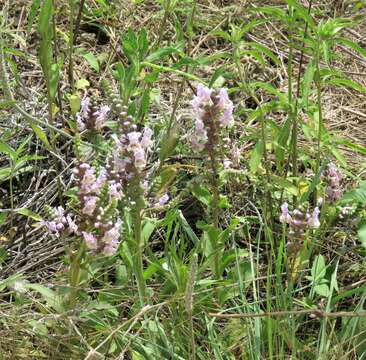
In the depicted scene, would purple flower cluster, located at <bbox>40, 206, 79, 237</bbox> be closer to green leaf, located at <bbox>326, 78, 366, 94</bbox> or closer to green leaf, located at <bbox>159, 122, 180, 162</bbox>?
green leaf, located at <bbox>159, 122, 180, 162</bbox>

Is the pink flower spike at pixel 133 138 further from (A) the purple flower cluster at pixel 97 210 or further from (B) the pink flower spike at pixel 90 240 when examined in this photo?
(B) the pink flower spike at pixel 90 240

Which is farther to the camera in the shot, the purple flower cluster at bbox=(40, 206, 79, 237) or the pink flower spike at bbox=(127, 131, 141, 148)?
the purple flower cluster at bbox=(40, 206, 79, 237)

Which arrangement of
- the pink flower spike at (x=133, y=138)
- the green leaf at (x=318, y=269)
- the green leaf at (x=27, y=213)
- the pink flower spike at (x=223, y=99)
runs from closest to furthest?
the pink flower spike at (x=133, y=138) < the pink flower spike at (x=223, y=99) < the green leaf at (x=318, y=269) < the green leaf at (x=27, y=213)

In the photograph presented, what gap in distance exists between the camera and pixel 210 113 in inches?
82.9

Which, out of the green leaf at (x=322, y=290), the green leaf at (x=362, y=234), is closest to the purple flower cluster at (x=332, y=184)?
the green leaf at (x=362, y=234)

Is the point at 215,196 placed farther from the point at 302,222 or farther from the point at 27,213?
the point at 27,213

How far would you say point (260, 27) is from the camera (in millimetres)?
4055

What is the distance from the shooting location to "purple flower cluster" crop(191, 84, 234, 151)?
2.10 m

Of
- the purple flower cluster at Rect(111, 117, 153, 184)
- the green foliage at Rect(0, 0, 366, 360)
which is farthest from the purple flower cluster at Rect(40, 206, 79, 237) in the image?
the purple flower cluster at Rect(111, 117, 153, 184)

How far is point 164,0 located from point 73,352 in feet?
4.07

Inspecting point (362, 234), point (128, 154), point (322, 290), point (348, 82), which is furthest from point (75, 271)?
point (348, 82)

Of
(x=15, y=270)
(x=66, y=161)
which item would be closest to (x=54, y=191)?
(x=66, y=161)

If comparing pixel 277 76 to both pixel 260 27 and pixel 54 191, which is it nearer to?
pixel 260 27

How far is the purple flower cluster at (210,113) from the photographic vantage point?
6.89 feet
